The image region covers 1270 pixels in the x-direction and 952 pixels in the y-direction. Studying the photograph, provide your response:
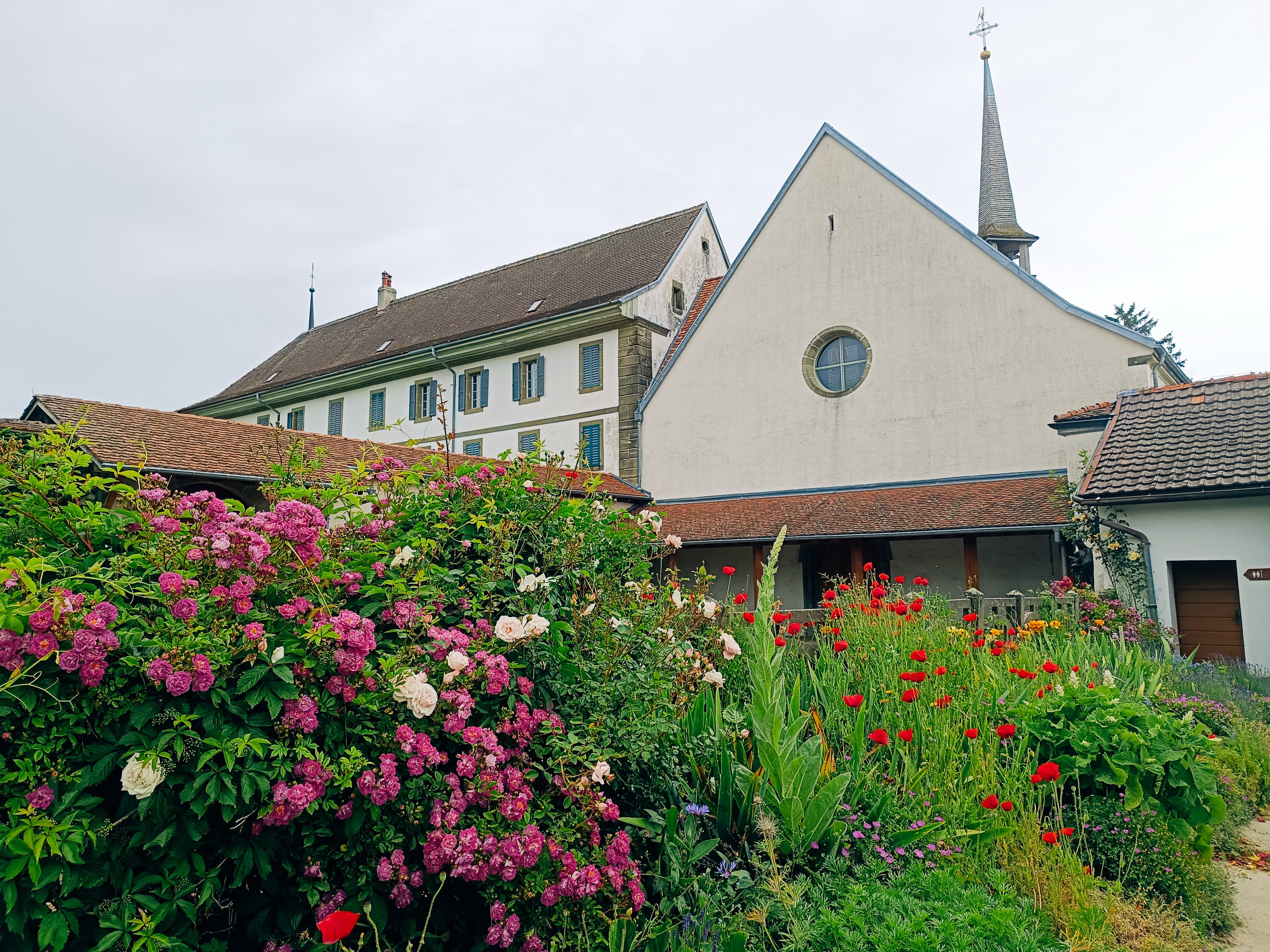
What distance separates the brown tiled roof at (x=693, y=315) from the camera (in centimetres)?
2219

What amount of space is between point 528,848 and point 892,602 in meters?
4.30

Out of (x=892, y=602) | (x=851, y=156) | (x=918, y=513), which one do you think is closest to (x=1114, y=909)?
(x=892, y=602)

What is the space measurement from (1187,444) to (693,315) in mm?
14812

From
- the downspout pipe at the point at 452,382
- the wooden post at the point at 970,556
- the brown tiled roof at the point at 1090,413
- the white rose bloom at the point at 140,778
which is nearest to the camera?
the white rose bloom at the point at 140,778

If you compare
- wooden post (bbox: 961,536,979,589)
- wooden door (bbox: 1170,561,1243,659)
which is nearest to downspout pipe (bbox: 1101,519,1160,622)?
wooden door (bbox: 1170,561,1243,659)

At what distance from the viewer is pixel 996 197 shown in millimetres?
25672

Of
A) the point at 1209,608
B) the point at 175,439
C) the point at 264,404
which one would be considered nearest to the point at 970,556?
the point at 1209,608

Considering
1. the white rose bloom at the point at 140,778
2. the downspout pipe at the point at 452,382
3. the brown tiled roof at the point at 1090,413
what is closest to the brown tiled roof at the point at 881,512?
the brown tiled roof at the point at 1090,413

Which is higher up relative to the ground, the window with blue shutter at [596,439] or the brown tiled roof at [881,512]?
the window with blue shutter at [596,439]

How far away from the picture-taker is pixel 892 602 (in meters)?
6.21

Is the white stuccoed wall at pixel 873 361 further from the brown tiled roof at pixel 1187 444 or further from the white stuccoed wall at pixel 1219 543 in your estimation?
the white stuccoed wall at pixel 1219 543

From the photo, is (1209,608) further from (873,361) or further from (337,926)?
(337,926)

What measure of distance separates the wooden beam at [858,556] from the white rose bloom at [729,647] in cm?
1064

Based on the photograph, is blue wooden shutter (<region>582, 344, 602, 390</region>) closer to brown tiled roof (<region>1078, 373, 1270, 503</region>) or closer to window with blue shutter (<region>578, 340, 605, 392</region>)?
window with blue shutter (<region>578, 340, 605, 392</region>)
